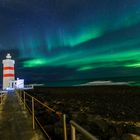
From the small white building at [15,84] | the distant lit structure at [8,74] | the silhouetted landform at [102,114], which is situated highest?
the distant lit structure at [8,74]

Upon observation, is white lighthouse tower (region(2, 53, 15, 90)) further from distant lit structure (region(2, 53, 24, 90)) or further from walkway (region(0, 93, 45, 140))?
walkway (region(0, 93, 45, 140))

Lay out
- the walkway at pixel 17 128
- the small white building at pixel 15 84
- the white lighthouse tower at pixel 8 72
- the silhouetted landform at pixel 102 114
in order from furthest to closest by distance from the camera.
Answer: the small white building at pixel 15 84 → the white lighthouse tower at pixel 8 72 → the silhouetted landform at pixel 102 114 → the walkway at pixel 17 128

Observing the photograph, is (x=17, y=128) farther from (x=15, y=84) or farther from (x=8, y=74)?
(x=15, y=84)

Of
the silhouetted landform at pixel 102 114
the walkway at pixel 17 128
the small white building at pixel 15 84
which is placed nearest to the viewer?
the walkway at pixel 17 128

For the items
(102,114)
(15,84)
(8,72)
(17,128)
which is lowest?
(102,114)

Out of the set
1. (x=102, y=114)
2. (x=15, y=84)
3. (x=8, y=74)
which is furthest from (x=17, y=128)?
(x=15, y=84)

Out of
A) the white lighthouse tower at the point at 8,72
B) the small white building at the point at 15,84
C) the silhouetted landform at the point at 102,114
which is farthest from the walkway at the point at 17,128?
the small white building at the point at 15,84

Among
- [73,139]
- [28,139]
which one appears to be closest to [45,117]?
[28,139]

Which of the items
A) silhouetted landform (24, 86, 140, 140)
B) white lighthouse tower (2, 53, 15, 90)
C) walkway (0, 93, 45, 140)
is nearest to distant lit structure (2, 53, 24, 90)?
white lighthouse tower (2, 53, 15, 90)

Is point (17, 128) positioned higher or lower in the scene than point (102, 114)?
higher

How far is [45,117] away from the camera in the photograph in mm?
13508

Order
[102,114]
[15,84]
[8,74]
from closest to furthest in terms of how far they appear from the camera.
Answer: [102,114], [8,74], [15,84]

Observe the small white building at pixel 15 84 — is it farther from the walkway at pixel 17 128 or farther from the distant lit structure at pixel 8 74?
the walkway at pixel 17 128

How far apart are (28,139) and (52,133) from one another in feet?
7.04
